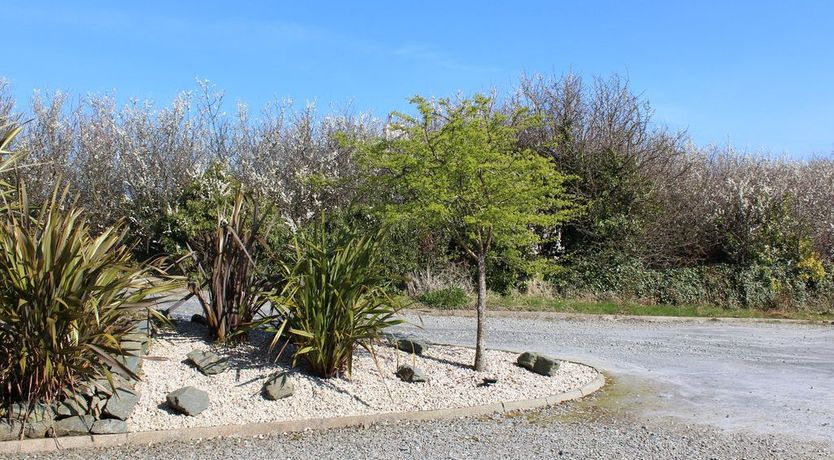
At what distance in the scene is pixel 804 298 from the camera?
55.3 ft

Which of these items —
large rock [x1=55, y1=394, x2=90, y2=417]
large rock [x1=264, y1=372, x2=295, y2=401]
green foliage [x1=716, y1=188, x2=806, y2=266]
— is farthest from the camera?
green foliage [x1=716, y1=188, x2=806, y2=266]

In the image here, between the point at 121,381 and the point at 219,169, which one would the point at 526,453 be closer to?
the point at 121,381

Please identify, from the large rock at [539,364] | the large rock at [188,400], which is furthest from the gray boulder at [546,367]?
the large rock at [188,400]

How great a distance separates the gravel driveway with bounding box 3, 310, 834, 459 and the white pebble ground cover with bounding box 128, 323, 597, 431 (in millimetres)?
320

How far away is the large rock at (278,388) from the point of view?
6.23 m

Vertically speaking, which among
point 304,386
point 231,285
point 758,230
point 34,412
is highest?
point 758,230

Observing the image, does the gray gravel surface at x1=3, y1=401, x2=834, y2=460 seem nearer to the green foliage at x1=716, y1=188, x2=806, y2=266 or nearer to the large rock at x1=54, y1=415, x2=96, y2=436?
the large rock at x1=54, y1=415, x2=96, y2=436

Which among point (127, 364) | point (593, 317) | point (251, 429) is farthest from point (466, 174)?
point (593, 317)

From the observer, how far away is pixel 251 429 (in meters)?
5.74

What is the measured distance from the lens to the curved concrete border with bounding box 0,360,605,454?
209 inches

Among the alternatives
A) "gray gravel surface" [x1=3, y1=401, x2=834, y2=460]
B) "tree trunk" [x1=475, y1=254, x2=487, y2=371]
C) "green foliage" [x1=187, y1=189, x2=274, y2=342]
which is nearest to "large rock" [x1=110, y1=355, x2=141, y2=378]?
"gray gravel surface" [x1=3, y1=401, x2=834, y2=460]

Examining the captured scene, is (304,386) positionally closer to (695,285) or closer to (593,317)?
(593,317)

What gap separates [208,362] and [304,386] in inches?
36.4

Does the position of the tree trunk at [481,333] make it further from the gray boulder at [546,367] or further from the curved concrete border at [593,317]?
the curved concrete border at [593,317]
